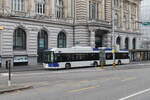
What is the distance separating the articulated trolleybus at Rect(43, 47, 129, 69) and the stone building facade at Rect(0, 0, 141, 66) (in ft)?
22.3

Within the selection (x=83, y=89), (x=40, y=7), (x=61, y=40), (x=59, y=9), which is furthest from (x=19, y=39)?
(x=83, y=89)

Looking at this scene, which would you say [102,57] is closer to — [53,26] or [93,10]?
[53,26]

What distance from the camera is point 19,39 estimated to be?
41.7 m

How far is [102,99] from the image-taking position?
440 inches

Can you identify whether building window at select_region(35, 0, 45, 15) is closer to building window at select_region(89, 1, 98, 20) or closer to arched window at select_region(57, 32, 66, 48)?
arched window at select_region(57, 32, 66, 48)

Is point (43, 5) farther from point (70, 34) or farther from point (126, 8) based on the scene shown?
point (126, 8)

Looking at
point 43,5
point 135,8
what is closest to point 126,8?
point 135,8

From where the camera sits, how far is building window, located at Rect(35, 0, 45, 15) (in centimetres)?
4483

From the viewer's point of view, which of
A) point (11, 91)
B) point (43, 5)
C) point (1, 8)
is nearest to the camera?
point (11, 91)

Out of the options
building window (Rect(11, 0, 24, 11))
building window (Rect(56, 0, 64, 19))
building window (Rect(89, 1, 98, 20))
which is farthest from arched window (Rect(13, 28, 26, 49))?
building window (Rect(89, 1, 98, 20))

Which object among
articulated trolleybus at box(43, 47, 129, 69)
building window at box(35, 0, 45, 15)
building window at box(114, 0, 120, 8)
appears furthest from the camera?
building window at box(114, 0, 120, 8)

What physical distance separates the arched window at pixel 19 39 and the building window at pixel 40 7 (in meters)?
4.97

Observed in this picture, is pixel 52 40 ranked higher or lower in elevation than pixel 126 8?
lower

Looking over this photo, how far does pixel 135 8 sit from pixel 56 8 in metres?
29.8
